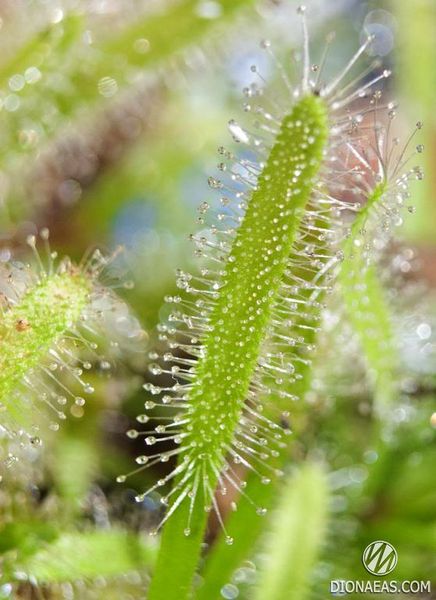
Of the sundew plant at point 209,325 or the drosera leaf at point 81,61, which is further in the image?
the drosera leaf at point 81,61

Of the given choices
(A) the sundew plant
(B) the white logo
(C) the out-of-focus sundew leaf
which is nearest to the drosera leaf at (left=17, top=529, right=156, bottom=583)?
(A) the sundew plant

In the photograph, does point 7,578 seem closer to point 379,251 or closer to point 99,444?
point 99,444

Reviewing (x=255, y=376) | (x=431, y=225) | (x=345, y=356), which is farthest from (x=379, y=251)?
(x=431, y=225)

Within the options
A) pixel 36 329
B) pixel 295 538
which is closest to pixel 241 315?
pixel 36 329

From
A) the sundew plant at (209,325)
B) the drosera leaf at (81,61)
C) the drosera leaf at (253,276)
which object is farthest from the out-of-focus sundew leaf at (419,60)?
the drosera leaf at (253,276)

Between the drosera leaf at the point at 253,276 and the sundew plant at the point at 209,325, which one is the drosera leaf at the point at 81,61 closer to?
the sundew plant at the point at 209,325
